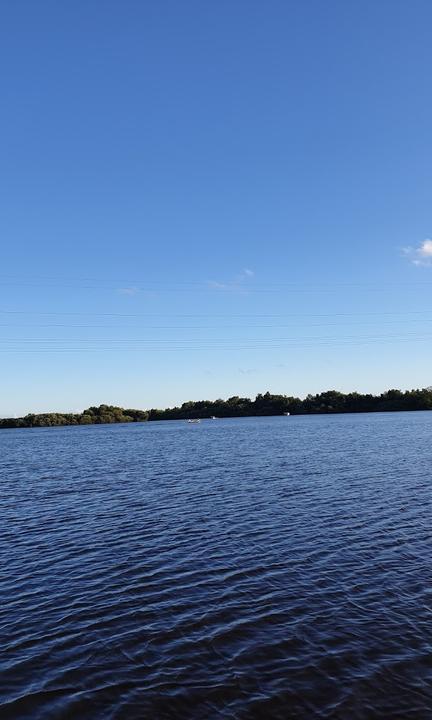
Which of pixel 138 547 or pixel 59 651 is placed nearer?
pixel 59 651

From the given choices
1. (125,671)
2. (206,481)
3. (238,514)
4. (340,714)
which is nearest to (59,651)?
(125,671)

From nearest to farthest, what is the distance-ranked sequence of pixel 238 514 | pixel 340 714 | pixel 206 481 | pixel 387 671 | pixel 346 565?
pixel 340 714
pixel 387 671
pixel 346 565
pixel 238 514
pixel 206 481

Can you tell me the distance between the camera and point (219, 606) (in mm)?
17500

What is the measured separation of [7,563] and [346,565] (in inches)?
620

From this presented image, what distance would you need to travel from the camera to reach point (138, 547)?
25.2m

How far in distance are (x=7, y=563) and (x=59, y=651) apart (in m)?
10.1

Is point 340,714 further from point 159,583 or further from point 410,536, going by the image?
point 410,536

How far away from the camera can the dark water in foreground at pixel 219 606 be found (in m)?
12.2

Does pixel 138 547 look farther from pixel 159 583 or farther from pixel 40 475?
Result: pixel 40 475

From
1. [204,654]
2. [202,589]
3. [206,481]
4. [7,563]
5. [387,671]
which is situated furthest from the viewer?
[206,481]

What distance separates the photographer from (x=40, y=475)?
56.5 meters

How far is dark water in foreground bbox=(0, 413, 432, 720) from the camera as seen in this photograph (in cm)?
1216

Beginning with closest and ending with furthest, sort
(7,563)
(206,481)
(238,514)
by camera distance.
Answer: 1. (7,563)
2. (238,514)
3. (206,481)

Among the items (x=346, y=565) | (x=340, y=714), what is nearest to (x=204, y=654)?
(x=340, y=714)
